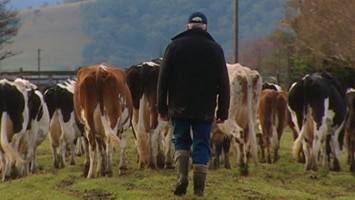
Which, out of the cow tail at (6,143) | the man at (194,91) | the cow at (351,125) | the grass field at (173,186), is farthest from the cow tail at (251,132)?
the cow tail at (6,143)

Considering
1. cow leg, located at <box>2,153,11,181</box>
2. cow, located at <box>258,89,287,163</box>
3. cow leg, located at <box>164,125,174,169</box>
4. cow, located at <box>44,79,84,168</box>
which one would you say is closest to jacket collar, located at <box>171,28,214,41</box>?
cow leg, located at <box>164,125,174,169</box>

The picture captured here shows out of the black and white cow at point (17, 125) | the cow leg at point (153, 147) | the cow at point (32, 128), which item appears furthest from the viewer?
the cow at point (32, 128)

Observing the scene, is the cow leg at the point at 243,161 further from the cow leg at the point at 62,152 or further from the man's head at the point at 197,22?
the cow leg at the point at 62,152

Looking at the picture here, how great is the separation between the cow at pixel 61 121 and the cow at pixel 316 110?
5.77m

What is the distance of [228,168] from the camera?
15.9 metres

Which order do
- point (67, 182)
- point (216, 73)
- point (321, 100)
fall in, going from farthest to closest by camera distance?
point (321, 100) → point (67, 182) → point (216, 73)

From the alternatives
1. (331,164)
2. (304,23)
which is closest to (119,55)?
→ (304,23)

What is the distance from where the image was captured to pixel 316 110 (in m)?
15.9

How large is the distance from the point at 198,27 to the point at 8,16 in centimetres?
5623

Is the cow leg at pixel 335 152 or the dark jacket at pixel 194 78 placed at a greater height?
the dark jacket at pixel 194 78

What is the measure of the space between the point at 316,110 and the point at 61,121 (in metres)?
7.01

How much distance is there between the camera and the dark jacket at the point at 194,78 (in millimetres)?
10508

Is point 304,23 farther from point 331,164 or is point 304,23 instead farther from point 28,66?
point 28,66

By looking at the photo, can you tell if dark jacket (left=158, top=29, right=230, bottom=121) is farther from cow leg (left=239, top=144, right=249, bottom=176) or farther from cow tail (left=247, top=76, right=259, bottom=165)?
cow tail (left=247, top=76, right=259, bottom=165)
